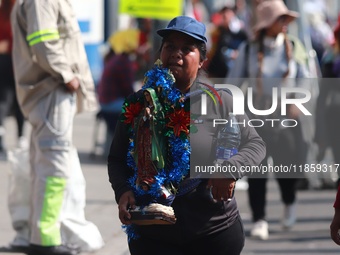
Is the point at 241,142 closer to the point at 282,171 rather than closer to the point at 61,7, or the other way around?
the point at 282,171

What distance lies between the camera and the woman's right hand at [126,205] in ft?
15.4

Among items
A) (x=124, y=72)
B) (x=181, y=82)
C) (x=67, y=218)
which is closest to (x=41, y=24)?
(x=67, y=218)

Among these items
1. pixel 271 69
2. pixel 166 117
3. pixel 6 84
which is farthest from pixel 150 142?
pixel 6 84

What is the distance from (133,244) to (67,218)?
2.88 m

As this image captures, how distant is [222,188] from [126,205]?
16.4 inches

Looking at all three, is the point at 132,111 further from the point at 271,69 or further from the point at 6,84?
the point at 6,84

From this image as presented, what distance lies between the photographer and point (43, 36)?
734cm

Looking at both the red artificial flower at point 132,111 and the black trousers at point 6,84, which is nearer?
the red artificial flower at point 132,111

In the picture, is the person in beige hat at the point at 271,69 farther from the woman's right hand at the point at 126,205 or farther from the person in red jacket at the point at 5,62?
the woman's right hand at the point at 126,205

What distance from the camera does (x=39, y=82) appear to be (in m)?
7.55

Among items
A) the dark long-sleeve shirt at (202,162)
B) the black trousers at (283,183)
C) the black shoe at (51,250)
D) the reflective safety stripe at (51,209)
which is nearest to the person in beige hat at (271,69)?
the black trousers at (283,183)

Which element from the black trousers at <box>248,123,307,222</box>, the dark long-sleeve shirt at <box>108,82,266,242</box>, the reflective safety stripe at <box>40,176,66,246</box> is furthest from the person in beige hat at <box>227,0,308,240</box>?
the dark long-sleeve shirt at <box>108,82,266,242</box>

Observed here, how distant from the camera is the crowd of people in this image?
4.78 metres

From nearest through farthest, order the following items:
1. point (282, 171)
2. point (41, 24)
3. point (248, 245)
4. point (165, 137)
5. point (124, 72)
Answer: point (165, 137)
point (282, 171)
point (41, 24)
point (248, 245)
point (124, 72)
